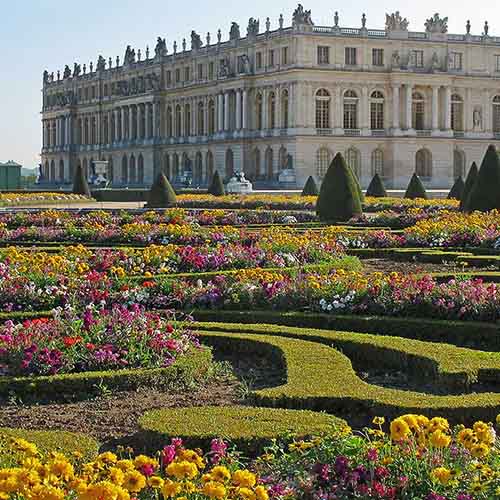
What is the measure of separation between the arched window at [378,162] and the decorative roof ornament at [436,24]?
8287 millimetres

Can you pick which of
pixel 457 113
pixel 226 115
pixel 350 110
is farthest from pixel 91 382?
pixel 226 115

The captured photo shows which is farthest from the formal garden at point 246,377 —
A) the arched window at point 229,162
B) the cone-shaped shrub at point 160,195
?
the arched window at point 229,162

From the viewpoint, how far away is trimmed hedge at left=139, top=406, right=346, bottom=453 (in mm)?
7387

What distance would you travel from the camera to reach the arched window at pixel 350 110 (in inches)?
2758

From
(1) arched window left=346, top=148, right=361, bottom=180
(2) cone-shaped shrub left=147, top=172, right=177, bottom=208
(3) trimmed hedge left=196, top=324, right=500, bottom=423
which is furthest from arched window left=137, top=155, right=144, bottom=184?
(3) trimmed hedge left=196, top=324, right=500, bottom=423

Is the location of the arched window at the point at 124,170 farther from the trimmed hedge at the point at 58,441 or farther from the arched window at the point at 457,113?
the trimmed hedge at the point at 58,441

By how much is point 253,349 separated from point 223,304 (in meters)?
2.09

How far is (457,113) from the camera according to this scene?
72.8 m

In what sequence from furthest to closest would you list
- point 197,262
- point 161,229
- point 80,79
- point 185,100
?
point 80,79
point 185,100
point 161,229
point 197,262

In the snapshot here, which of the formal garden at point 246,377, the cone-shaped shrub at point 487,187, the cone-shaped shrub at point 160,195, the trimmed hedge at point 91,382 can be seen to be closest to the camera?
the formal garden at point 246,377

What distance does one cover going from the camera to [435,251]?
19.3m

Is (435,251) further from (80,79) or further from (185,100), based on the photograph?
(80,79)

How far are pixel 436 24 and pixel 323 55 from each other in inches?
318

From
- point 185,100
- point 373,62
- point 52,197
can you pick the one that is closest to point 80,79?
point 185,100
